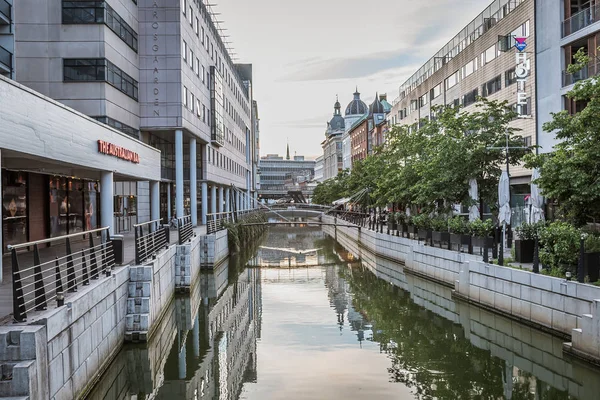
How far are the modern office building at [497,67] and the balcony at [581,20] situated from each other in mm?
3451

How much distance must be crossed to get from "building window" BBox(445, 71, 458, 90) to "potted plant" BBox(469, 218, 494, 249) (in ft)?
114

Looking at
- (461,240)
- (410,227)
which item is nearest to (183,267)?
(461,240)

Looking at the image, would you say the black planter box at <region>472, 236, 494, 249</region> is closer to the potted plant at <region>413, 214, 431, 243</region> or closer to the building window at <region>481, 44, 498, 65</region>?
the potted plant at <region>413, 214, 431, 243</region>

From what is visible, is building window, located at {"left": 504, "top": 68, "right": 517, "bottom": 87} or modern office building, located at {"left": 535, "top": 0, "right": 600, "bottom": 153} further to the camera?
building window, located at {"left": 504, "top": 68, "right": 517, "bottom": 87}

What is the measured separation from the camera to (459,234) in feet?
85.4

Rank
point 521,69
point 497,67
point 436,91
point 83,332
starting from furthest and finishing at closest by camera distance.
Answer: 1. point 436,91
2. point 497,67
3. point 521,69
4. point 83,332

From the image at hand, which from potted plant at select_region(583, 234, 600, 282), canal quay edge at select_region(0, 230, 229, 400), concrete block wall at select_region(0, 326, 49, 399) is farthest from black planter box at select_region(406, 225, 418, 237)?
concrete block wall at select_region(0, 326, 49, 399)

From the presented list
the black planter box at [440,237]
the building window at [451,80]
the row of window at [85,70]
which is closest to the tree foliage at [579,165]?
the black planter box at [440,237]

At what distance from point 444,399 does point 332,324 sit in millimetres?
8423

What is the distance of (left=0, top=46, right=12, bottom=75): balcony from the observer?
2623cm

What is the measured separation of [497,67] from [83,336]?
42585 millimetres

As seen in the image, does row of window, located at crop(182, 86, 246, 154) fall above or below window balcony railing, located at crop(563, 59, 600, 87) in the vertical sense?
above

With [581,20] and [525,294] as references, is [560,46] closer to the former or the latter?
[581,20]

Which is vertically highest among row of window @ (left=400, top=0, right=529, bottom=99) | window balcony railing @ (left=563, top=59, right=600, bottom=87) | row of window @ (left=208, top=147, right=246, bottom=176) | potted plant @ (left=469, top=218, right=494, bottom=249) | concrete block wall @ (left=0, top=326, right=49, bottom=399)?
row of window @ (left=400, top=0, right=529, bottom=99)
